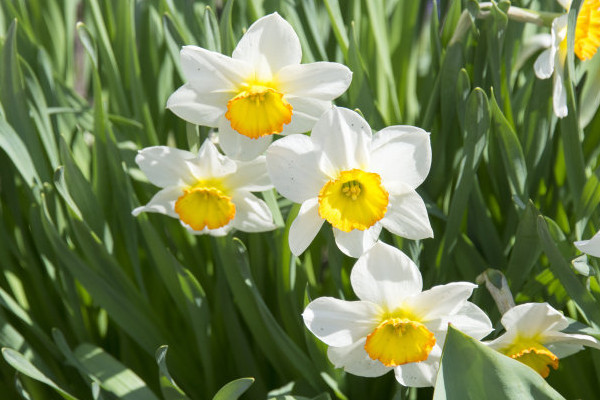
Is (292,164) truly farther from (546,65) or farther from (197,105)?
(546,65)

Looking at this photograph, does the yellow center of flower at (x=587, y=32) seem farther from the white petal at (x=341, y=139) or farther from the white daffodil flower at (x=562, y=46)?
the white petal at (x=341, y=139)

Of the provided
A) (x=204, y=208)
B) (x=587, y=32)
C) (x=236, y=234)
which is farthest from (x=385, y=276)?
(x=587, y=32)

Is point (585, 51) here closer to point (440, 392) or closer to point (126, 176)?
point (440, 392)

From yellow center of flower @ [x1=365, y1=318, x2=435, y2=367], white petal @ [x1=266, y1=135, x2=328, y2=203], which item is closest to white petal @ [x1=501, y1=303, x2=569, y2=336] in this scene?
yellow center of flower @ [x1=365, y1=318, x2=435, y2=367]

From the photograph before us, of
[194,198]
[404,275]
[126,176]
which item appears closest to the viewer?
[404,275]

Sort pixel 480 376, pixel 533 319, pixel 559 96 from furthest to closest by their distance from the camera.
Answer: pixel 559 96 < pixel 533 319 < pixel 480 376

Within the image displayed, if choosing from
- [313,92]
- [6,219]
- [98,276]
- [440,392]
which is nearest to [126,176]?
[98,276]

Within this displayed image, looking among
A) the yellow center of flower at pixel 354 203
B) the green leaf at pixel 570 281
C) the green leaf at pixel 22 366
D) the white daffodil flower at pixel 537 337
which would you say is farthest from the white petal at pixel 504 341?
the green leaf at pixel 22 366

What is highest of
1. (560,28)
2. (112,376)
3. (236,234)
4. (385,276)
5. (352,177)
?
(560,28)

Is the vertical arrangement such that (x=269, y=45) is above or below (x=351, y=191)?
above
